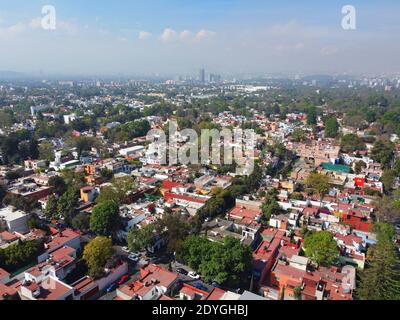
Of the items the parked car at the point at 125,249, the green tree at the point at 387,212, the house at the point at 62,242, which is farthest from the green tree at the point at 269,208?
the house at the point at 62,242

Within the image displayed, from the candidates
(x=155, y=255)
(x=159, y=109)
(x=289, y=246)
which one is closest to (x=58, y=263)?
(x=155, y=255)

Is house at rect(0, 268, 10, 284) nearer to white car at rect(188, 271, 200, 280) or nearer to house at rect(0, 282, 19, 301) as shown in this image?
house at rect(0, 282, 19, 301)

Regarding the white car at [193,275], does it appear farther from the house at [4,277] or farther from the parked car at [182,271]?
the house at [4,277]

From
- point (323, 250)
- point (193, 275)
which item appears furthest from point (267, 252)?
point (193, 275)

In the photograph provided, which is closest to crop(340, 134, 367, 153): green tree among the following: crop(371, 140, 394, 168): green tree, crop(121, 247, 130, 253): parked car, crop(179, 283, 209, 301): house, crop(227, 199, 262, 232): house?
crop(371, 140, 394, 168): green tree

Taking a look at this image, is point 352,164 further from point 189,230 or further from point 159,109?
point 159,109
